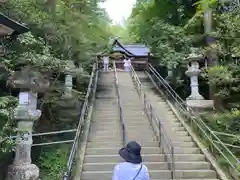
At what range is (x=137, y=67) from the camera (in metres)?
28.5

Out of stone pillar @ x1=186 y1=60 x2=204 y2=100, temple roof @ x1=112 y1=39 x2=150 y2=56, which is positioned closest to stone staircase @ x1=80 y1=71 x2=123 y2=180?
stone pillar @ x1=186 y1=60 x2=204 y2=100

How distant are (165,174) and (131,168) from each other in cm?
455

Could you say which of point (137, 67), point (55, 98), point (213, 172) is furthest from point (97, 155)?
point (137, 67)

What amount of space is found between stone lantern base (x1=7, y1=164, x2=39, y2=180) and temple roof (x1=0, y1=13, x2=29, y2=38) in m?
2.92

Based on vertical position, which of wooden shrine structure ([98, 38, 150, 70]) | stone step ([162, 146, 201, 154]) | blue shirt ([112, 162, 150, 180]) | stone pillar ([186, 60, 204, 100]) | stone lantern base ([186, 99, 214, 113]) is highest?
wooden shrine structure ([98, 38, 150, 70])

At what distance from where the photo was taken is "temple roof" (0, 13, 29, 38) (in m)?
5.56

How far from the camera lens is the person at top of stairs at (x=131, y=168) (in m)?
3.92

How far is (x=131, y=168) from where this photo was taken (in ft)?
13.1

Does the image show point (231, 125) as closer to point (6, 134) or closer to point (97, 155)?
point (97, 155)

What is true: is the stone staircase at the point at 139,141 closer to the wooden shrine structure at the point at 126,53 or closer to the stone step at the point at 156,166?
the stone step at the point at 156,166

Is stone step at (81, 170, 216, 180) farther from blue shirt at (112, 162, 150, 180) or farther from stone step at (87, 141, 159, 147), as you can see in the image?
blue shirt at (112, 162, 150, 180)

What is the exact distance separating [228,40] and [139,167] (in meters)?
9.05

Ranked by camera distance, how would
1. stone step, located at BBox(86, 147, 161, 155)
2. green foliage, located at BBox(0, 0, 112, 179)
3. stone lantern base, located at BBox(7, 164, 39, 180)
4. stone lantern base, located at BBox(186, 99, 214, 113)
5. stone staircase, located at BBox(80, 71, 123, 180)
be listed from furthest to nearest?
stone lantern base, located at BBox(186, 99, 214, 113) < stone step, located at BBox(86, 147, 161, 155) < stone staircase, located at BBox(80, 71, 123, 180) < green foliage, located at BBox(0, 0, 112, 179) < stone lantern base, located at BBox(7, 164, 39, 180)

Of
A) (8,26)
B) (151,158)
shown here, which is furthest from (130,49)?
(8,26)
